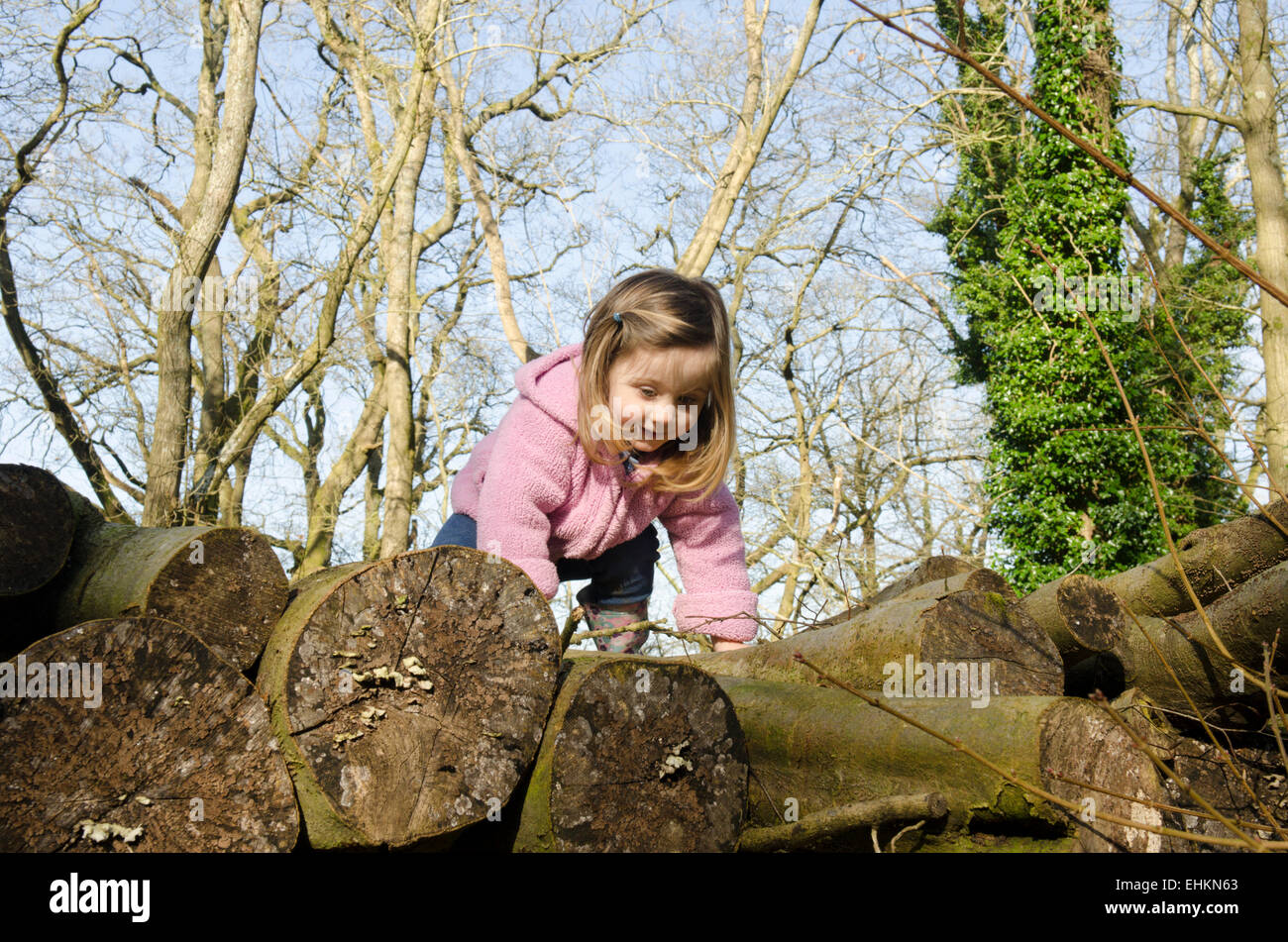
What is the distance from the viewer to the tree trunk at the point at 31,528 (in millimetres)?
2176

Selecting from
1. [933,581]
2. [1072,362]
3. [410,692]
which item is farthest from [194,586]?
[1072,362]

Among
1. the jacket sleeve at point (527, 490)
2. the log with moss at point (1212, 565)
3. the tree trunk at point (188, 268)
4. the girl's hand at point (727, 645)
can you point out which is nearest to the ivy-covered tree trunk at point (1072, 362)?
the log with moss at point (1212, 565)

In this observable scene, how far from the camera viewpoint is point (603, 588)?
3387 mm

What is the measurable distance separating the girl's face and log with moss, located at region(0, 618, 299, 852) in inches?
53.5

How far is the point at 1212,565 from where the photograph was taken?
11.5ft

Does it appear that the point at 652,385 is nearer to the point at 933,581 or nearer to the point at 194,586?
the point at 933,581

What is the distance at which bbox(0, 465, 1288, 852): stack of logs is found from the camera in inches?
70.5

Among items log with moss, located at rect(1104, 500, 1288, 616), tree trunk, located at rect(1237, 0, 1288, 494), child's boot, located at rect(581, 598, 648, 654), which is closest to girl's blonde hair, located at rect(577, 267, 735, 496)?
child's boot, located at rect(581, 598, 648, 654)

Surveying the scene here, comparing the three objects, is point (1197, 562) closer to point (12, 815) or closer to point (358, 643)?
point (358, 643)
